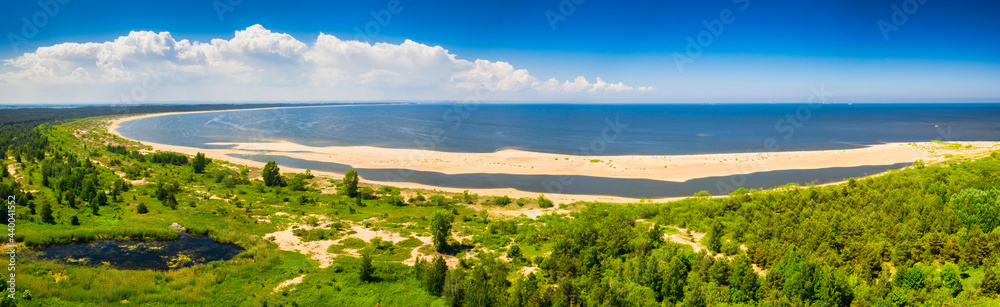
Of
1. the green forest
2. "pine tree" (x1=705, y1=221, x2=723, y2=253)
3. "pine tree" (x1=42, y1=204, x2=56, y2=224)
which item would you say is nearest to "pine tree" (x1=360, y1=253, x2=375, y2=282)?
the green forest

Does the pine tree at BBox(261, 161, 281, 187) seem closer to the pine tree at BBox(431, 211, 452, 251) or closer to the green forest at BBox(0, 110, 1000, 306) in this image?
the green forest at BBox(0, 110, 1000, 306)

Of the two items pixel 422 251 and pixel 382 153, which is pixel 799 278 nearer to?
pixel 422 251

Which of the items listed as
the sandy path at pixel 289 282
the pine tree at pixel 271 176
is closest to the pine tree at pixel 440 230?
the sandy path at pixel 289 282

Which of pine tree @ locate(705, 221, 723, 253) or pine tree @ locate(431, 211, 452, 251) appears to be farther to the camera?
pine tree @ locate(431, 211, 452, 251)

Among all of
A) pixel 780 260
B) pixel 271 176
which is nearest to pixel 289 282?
pixel 780 260

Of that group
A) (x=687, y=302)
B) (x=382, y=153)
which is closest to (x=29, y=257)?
(x=687, y=302)

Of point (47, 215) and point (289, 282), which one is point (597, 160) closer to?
point (289, 282)

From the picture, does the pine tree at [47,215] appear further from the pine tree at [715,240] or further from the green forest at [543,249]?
the pine tree at [715,240]
